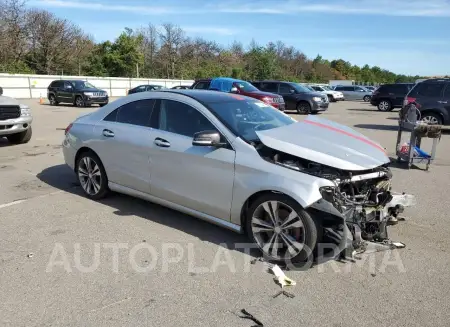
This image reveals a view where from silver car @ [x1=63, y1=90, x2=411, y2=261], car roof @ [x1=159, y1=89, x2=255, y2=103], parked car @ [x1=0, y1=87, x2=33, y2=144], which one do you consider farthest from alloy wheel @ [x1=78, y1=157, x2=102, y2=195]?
parked car @ [x1=0, y1=87, x2=33, y2=144]

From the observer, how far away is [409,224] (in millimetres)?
4969

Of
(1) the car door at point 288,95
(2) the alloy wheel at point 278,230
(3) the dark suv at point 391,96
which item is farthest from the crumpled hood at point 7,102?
(3) the dark suv at point 391,96

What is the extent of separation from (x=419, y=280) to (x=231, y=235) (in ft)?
6.33

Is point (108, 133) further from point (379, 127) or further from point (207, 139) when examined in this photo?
point (379, 127)

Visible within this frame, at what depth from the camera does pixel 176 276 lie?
3678 mm

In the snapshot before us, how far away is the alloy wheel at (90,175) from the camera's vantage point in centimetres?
570

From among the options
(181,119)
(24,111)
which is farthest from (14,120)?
(181,119)

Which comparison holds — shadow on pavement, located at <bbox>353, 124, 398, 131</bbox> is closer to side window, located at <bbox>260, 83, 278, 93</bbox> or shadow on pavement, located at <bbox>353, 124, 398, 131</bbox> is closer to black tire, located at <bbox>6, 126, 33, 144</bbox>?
→ side window, located at <bbox>260, 83, 278, 93</bbox>

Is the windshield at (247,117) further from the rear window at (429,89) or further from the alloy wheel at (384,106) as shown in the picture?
the alloy wheel at (384,106)

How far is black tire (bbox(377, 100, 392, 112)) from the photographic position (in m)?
25.8

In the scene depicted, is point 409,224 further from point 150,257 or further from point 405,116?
point 405,116

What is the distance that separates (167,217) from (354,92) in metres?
40.1

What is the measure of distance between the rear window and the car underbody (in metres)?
10.9

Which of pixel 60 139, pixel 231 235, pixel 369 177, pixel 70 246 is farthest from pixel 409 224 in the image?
pixel 60 139
